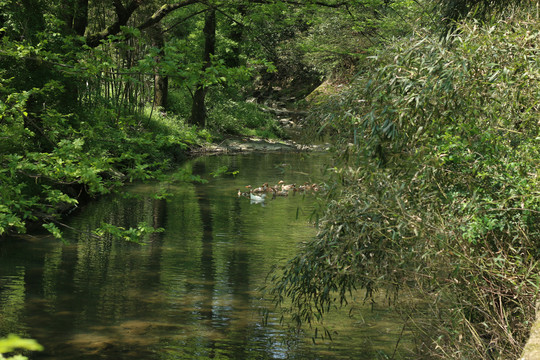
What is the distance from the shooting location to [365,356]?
7602 millimetres

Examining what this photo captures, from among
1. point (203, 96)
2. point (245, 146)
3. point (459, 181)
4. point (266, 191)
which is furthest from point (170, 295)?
point (203, 96)

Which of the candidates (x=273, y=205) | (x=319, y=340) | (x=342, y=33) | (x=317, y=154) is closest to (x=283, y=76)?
(x=342, y=33)

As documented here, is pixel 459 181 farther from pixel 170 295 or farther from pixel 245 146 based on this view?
pixel 245 146

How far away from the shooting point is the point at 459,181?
18.7 feet

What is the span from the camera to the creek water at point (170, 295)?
772cm

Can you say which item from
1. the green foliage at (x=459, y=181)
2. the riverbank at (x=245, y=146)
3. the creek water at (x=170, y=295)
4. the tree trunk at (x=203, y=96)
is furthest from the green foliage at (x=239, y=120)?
the green foliage at (x=459, y=181)

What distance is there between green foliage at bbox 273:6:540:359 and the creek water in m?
1.17

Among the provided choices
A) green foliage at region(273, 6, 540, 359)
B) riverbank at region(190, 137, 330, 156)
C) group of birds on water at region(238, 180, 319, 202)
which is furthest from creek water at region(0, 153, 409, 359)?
riverbank at region(190, 137, 330, 156)

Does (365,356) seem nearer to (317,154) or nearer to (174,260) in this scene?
(174,260)

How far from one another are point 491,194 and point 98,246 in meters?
9.20

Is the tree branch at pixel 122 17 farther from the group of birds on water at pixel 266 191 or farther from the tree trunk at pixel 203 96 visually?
the tree trunk at pixel 203 96

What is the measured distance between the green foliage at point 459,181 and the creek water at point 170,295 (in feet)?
3.85

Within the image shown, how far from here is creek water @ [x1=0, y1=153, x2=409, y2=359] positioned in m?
7.72

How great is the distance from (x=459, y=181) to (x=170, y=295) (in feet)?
18.0
